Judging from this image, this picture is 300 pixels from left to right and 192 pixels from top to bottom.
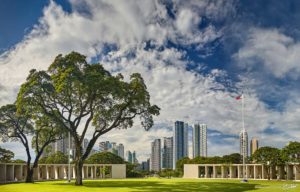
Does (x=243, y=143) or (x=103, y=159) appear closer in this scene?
(x=243, y=143)

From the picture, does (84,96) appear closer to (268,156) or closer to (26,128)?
(26,128)

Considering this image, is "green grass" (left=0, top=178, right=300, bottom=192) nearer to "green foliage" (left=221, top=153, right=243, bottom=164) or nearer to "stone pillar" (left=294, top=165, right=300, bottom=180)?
"stone pillar" (left=294, top=165, right=300, bottom=180)

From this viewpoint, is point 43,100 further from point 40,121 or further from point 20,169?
point 20,169

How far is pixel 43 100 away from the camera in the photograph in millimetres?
51438

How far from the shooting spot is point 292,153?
74.1 meters

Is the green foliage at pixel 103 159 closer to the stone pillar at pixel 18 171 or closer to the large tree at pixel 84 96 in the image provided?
the stone pillar at pixel 18 171

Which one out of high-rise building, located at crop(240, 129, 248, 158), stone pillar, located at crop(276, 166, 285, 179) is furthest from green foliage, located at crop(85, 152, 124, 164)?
stone pillar, located at crop(276, 166, 285, 179)

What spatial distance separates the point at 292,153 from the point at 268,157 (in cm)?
601

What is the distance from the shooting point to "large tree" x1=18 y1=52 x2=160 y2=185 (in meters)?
48.8

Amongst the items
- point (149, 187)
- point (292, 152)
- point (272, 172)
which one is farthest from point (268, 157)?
point (149, 187)

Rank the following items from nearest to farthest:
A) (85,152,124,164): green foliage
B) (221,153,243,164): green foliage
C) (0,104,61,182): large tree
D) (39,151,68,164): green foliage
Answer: (0,104,61,182): large tree
(39,151,68,164): green foliage
(85,152,124,164): green foliage
(221,153,243,164): green foliage

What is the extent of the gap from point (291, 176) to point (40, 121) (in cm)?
5133

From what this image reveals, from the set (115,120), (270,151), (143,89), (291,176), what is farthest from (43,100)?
(291,176)

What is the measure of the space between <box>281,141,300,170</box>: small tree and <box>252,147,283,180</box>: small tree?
6.61ft
